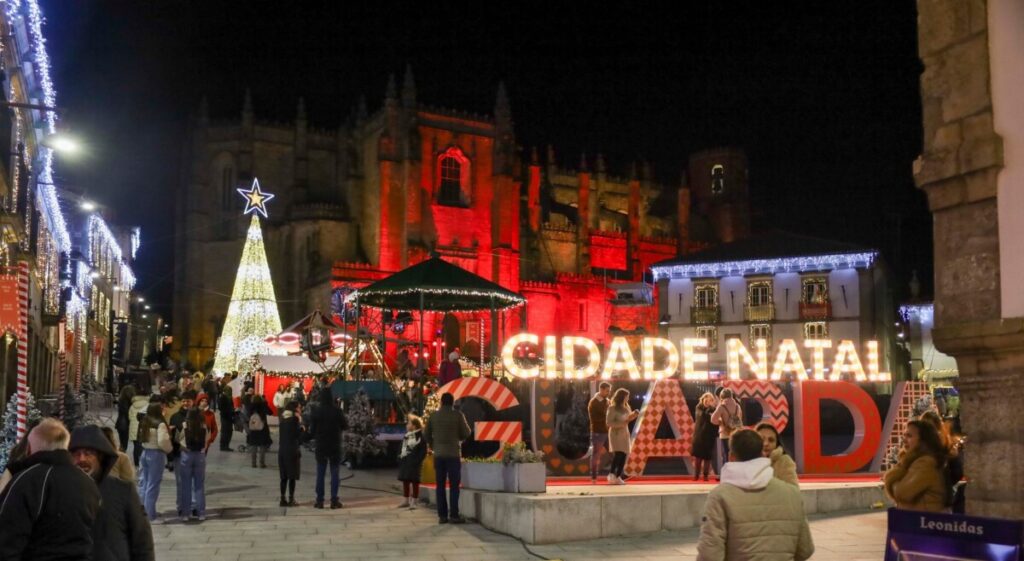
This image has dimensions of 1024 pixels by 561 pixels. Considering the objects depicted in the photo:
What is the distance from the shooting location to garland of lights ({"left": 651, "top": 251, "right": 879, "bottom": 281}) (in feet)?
167

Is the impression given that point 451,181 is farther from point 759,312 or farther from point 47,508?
point 47,508

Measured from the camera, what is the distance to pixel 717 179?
3164 inches

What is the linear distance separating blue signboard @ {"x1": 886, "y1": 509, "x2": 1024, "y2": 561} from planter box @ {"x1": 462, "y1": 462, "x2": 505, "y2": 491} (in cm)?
846

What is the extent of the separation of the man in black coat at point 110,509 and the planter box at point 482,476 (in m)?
8.20

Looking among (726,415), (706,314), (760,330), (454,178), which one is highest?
(454,178)

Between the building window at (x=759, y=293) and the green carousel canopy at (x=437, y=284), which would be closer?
the green carousel canopy at (x=437, y=284)

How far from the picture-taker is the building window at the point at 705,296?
54.3 metres

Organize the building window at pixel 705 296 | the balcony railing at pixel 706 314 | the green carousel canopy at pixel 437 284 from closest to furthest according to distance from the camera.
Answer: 1. the green carousel canopy at pixel 437 284
2. the balcony railing at pixel 706 314
3. the building window at pixel 705 296

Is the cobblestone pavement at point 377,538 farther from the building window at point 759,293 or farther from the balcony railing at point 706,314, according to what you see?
the balcony railing at point 706,314

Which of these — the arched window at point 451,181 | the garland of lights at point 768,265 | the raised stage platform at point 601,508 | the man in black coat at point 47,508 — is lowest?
the raised stage platform at point 601,508

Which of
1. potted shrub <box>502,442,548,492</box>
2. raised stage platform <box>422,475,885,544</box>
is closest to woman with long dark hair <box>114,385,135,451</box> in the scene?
raised stage platform <box>422,475,885,544</box>

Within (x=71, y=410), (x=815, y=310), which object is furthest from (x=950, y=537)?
(x=815, y=310)

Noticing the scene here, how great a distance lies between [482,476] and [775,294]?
41.4 metres

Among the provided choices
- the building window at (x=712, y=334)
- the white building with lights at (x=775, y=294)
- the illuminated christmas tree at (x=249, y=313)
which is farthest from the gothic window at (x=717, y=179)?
the illuminated christmas tree at (x=249, y=313)
